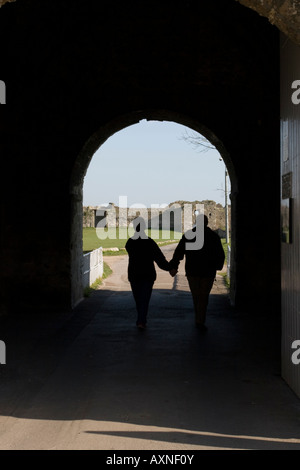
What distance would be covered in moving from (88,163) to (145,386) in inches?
291

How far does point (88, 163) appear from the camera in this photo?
42.2 feet

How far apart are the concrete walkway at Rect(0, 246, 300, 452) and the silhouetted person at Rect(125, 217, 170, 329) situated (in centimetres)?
38

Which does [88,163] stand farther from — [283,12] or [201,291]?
[283,12]

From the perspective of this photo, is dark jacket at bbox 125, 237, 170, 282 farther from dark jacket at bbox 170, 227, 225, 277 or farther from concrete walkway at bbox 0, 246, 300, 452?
concrete walkway at bbox 0, 246, 300, 452

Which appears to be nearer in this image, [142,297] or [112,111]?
[142,297]

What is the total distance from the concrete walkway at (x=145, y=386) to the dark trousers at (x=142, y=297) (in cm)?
23

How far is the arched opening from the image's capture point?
39.5 feet

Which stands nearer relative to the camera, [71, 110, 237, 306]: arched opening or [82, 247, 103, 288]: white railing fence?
[71, 110, 237, 306]: arched opening

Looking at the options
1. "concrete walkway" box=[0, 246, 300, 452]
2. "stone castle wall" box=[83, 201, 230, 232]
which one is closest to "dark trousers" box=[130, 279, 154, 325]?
"concrete walkway" box=[0, 246, 300, 452]

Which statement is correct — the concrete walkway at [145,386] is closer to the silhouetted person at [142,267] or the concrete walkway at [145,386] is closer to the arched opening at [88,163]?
the silhouetted person at [142,267]

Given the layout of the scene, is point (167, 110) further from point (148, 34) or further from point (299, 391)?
point (299, 391)

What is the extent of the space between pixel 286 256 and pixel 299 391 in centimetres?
128

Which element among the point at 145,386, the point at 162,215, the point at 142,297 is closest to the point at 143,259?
the point at 142,297

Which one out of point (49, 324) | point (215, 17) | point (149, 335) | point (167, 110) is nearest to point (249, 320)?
point (149, 335)
